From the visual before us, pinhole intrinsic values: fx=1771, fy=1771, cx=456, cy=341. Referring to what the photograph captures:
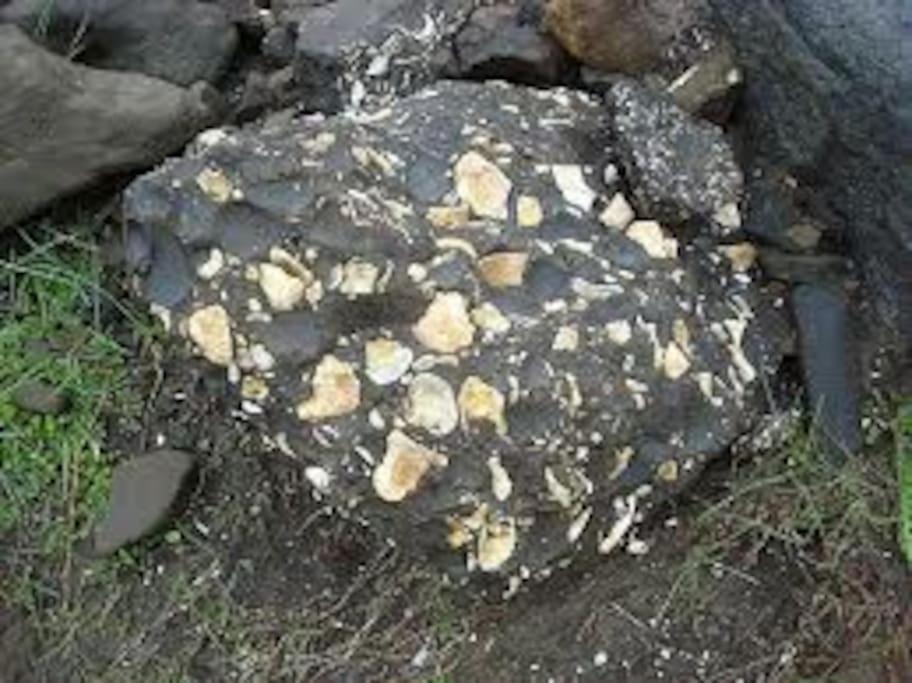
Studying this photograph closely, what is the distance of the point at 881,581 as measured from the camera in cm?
204

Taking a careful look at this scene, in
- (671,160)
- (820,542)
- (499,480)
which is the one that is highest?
(671,160)

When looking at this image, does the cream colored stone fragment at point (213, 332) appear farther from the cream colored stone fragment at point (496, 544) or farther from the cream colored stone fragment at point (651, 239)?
the cream colored stone fragment at point (651, 239)

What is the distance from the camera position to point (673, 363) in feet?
6.61

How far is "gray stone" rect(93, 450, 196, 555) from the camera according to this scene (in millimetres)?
2188

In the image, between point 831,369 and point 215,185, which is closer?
point 215,185

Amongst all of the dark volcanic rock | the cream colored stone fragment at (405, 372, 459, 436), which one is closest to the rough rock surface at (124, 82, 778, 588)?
the cream colored stone fragment at (405, 372, 459, 436)

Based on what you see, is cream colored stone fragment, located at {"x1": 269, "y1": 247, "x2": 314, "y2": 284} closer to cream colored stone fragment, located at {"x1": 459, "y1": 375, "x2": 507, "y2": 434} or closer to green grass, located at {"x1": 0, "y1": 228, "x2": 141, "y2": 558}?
cream colored stone fragment, located at {"x1": 459, "y1": 375, "x2": 507, "y2": 434}

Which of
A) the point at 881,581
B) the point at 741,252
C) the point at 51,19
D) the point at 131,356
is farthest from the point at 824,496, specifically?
the point at 51,19

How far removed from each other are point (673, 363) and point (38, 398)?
32.2 inches

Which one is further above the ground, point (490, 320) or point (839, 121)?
point (839, 121)

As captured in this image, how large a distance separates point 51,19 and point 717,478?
1.08m

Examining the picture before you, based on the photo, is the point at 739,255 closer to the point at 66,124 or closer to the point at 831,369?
the point at 831,369

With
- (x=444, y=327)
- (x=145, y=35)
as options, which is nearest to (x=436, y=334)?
(x=444, y=327)

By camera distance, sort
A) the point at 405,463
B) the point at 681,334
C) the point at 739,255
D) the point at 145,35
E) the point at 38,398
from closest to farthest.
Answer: the point at 405,463 < the point at 681,334 < the point at 739,255 < the point at 38,398 < the point at 145,35
